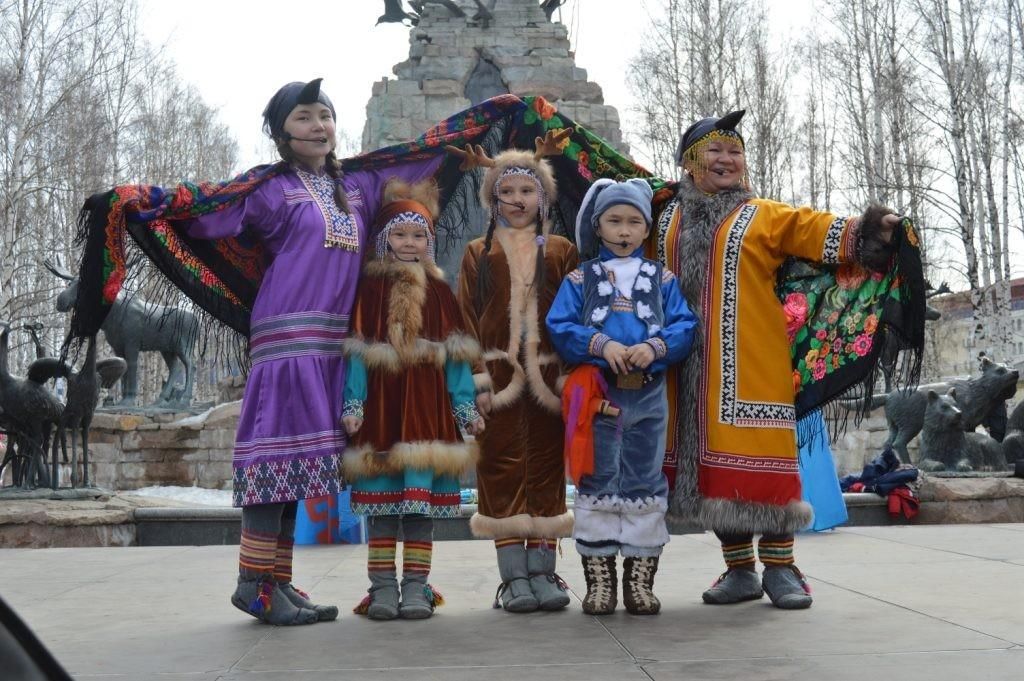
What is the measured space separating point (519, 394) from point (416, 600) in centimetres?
82

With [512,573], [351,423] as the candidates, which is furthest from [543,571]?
[351,423]

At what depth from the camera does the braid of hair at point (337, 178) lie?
395cm

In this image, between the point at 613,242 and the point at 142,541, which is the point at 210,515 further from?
the point at 613,242

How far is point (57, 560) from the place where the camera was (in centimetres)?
584

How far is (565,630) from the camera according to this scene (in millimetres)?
3377

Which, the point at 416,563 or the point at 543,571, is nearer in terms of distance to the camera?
the point at 416,563

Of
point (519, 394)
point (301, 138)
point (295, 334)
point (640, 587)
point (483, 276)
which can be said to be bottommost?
point (640, 587)

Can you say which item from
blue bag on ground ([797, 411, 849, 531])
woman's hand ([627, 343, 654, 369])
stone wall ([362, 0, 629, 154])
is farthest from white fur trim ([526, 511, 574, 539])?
stone wall ([362, 0, 629, 154])

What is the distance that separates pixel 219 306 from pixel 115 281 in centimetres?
49

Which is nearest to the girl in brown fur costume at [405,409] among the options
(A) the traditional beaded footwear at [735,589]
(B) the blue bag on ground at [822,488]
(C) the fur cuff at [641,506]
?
(C) the fur cuff at [641,506]

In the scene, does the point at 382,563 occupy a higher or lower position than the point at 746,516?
lower

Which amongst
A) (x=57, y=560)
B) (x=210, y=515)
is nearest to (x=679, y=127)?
(x=210, y=515)

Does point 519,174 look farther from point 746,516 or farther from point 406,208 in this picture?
point 746,516

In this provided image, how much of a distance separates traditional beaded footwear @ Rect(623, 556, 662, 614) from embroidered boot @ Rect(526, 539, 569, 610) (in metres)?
0.27
